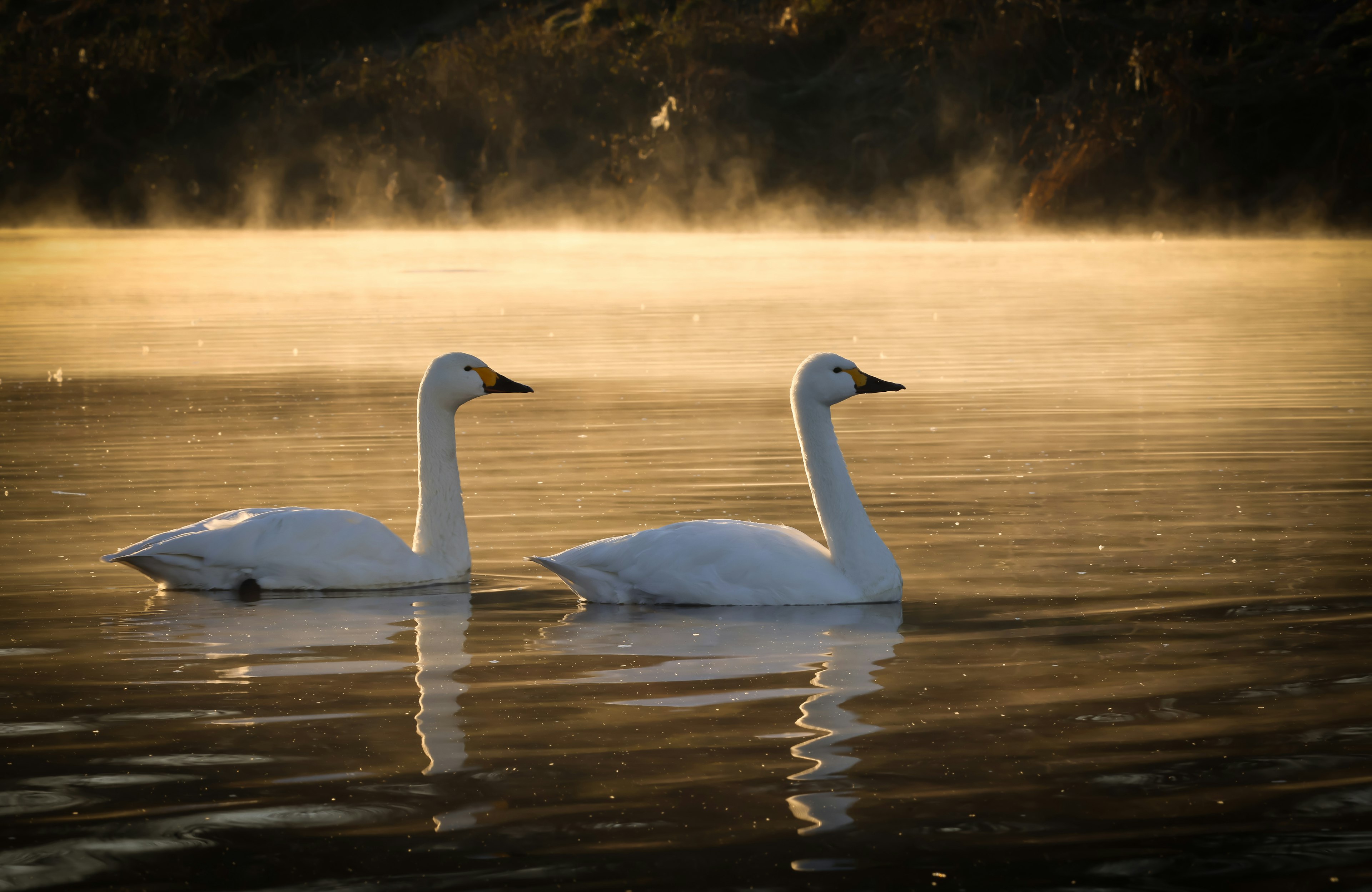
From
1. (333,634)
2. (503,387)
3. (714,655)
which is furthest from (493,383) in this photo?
(714,655)

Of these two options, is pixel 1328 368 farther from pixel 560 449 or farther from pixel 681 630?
pixel 681 630

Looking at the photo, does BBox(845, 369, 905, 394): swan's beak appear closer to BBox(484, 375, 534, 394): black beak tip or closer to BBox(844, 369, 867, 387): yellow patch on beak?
BBox(844, 369, 867, 387): yellow patch on beak

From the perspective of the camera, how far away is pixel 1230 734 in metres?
5.07

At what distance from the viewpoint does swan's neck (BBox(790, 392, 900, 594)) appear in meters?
7.18

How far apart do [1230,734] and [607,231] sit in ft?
156

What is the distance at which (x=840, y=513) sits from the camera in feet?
23.9

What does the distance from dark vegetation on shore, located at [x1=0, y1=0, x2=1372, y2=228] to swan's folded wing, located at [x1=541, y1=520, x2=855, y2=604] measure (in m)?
34.8

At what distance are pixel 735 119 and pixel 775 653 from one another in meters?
44.6

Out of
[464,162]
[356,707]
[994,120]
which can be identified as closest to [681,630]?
[356,707]

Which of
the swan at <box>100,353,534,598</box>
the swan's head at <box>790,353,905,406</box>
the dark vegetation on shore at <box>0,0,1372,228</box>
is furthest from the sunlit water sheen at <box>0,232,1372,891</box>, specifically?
the dark vegetation on shore at <box>0,0,1372,228</box>

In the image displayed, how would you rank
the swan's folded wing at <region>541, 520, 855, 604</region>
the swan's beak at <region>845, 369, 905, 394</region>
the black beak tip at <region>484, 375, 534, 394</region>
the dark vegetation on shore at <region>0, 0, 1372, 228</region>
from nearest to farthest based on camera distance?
the swan's folded wing at <region>541, 520, 855, 604</region> → the swan's beak at <region>845, 369, 905, 394</region> → the black beak tip at <region>484, 375, 534, 394</region> → the dark vegetation on shore at <region>0, 0, 1372, 228</region>

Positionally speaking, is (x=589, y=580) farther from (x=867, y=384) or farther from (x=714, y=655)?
(x=867, y=384)

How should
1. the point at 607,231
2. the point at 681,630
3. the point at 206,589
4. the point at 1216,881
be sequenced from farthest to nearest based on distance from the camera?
1. the point at 607,231
2. the point at 206,589
3. the point at 681,630
4. the point at 1216,881

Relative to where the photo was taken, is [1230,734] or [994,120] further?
[994,120]
